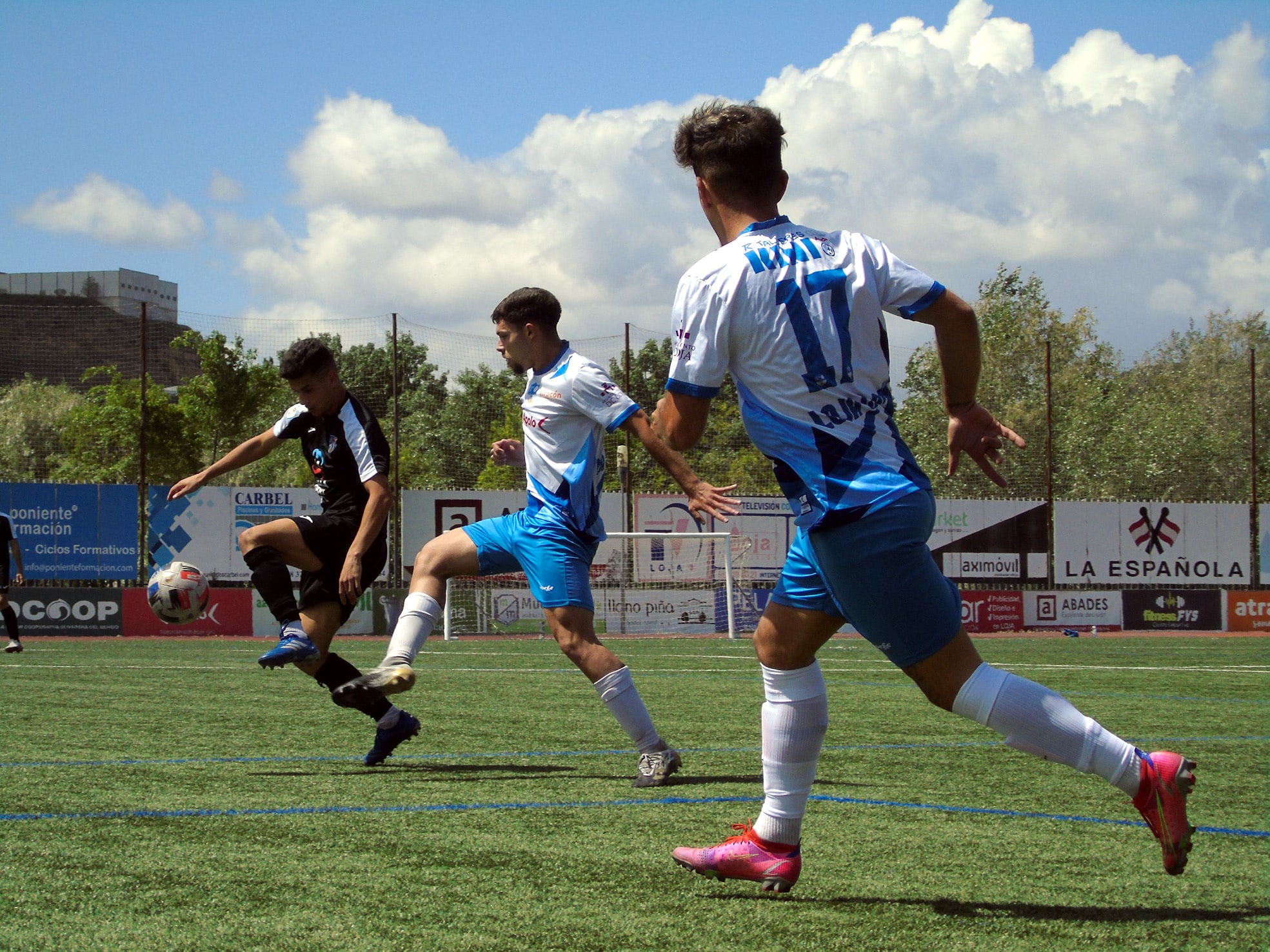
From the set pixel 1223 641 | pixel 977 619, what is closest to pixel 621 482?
pixel 977 619

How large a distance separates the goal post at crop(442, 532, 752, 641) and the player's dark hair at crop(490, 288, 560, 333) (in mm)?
17506

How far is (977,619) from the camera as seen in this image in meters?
29.5

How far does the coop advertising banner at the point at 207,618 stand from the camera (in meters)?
24.4

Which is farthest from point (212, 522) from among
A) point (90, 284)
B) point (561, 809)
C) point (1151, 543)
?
point (90, 284)

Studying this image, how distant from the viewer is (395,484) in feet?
93.4

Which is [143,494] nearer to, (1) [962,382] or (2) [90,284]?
(1) [962,382]

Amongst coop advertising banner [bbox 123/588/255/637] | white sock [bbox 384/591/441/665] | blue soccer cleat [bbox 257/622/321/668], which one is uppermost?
white sock [bbox 384/591/441/665]

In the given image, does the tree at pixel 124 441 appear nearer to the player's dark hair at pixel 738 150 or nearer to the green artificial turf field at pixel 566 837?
the green artificial turf field at pixel 566 837

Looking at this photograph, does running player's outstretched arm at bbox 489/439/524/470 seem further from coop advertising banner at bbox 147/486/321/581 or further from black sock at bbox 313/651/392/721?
coop advertising banner at bbox 147/486/321/581

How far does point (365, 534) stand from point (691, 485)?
2346 mm

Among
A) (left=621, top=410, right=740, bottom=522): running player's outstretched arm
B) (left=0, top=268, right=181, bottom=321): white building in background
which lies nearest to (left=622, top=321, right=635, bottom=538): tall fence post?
(left=621, top=410, right=740, bottom=522): running player's outstretched arm

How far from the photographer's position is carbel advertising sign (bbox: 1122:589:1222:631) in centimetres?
3088

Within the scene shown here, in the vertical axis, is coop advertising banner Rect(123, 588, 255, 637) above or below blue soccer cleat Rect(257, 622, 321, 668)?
below

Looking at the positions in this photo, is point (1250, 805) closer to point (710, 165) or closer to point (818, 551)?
point (818, 551)
